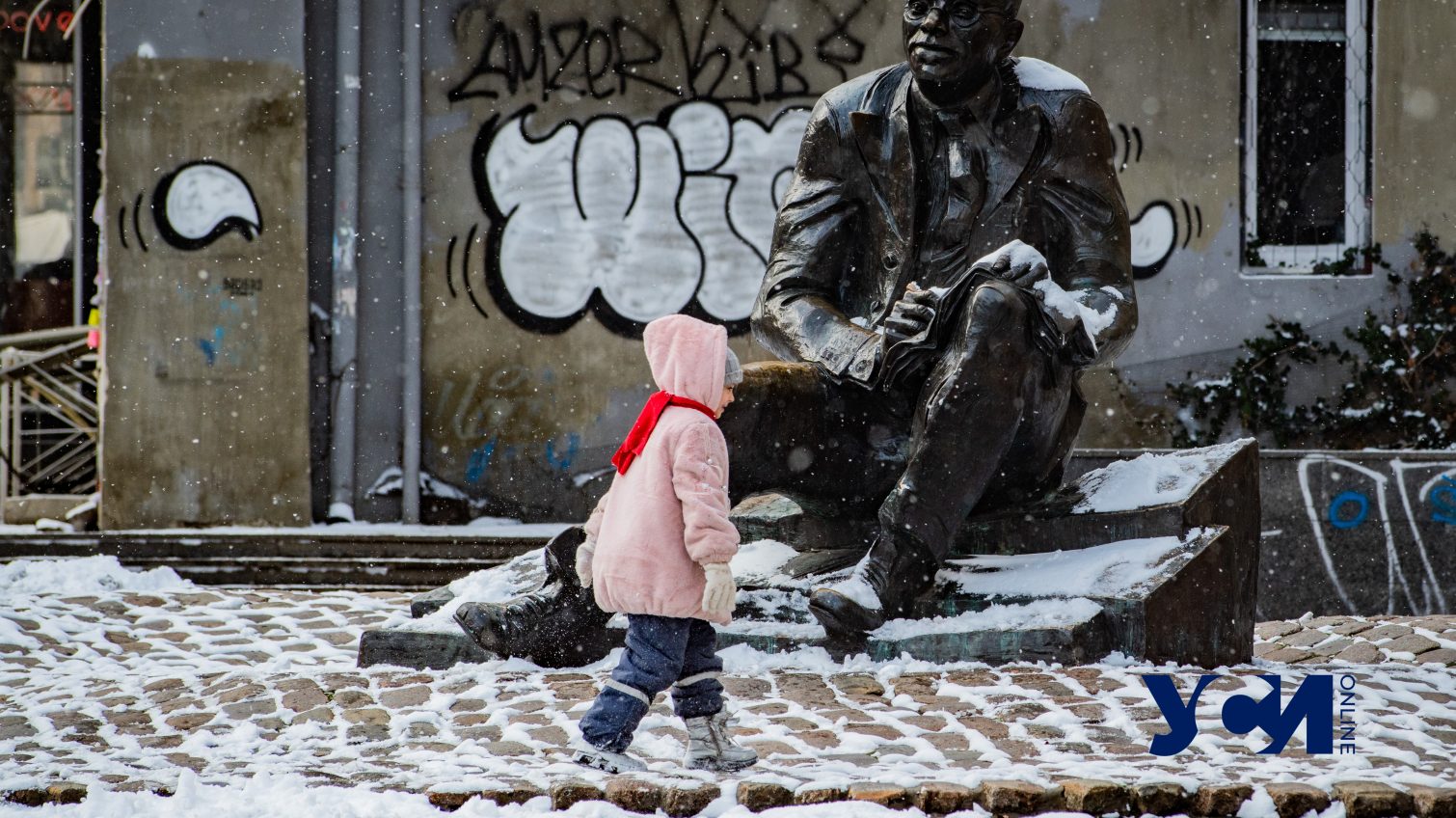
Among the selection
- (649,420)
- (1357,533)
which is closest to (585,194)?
(1357,533)

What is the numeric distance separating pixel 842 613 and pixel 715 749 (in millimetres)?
817

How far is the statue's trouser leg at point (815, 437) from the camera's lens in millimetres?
4434

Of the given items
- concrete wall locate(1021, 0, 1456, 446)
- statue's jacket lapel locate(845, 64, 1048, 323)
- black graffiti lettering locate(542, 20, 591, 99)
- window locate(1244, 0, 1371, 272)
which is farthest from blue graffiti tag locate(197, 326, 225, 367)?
window locate(1244, 0, 1371, 272)

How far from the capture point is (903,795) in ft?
9.83

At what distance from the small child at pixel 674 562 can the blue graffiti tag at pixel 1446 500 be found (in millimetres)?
5268

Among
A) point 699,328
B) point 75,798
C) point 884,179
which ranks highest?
point 884,179

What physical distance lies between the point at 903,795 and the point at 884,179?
2.31 metres

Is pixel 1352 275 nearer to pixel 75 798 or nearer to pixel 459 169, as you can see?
pixel 459 169

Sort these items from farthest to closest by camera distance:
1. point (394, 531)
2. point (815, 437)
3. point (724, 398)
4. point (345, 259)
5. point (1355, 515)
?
point (345, 259) → point (394, 531) → point (1355, 515) → point (815, 437) → point (724, 398)

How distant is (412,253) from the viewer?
33.7 feet

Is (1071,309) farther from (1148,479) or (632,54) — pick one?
(632,54)

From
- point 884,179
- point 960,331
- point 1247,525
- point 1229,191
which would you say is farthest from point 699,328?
point 1229,191

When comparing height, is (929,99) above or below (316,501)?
above
